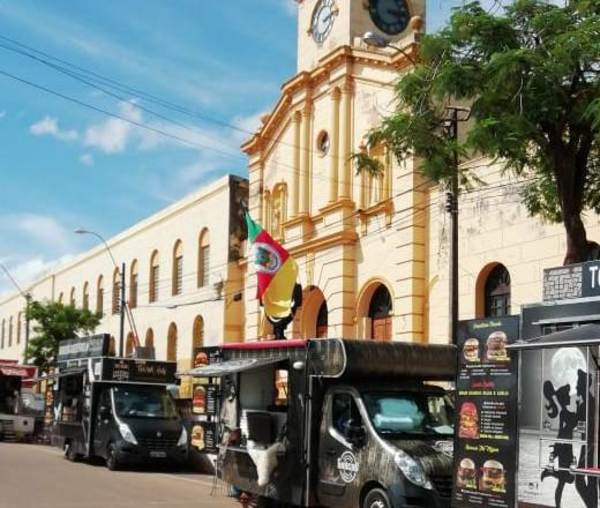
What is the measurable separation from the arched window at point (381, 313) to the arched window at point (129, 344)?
20252 mm

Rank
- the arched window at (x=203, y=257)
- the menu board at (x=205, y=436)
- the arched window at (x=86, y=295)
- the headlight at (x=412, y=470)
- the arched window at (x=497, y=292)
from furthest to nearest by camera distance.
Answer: the arched window at (x=86, y=295) → the arched window at (x=203, y=257) → the arched window at (x=497, y=292) → the menu board at (x=205, y=436) → the headlight at (x=412, y=470)

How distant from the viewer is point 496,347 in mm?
10406

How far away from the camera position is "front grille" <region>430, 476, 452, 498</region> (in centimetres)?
1150

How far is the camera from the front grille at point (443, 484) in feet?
37.7

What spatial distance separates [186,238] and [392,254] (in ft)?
50.7

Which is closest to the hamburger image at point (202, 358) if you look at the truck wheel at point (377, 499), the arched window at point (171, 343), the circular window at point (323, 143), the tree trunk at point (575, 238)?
the truck wheel at point (377, 499)

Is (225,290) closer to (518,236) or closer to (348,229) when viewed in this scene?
(348,229)

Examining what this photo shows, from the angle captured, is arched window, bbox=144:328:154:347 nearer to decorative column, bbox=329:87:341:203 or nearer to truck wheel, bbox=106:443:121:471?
decorative column, bbox=329:87:341:203

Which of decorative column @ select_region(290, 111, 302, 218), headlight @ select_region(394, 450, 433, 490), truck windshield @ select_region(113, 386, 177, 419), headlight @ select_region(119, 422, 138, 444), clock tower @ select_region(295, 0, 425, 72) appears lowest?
headlight @ select_region(119, 422, 138, 444)

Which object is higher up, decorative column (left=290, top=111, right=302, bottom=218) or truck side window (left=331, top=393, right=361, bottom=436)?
decorative column (left=290, top=111, right=302, bottom=218)

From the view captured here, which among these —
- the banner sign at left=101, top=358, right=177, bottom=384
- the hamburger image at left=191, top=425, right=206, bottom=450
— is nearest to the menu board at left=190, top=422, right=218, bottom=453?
the hamburger image at left=191, top=425, right=206, bottom=450

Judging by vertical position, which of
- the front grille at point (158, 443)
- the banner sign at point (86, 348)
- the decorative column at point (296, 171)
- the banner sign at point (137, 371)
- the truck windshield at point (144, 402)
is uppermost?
the decorative column at point (296, 171)

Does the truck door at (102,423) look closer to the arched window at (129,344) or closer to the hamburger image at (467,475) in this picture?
the hamburger image at (467,475)

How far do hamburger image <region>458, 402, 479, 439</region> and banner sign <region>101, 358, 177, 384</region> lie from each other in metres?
14.1
